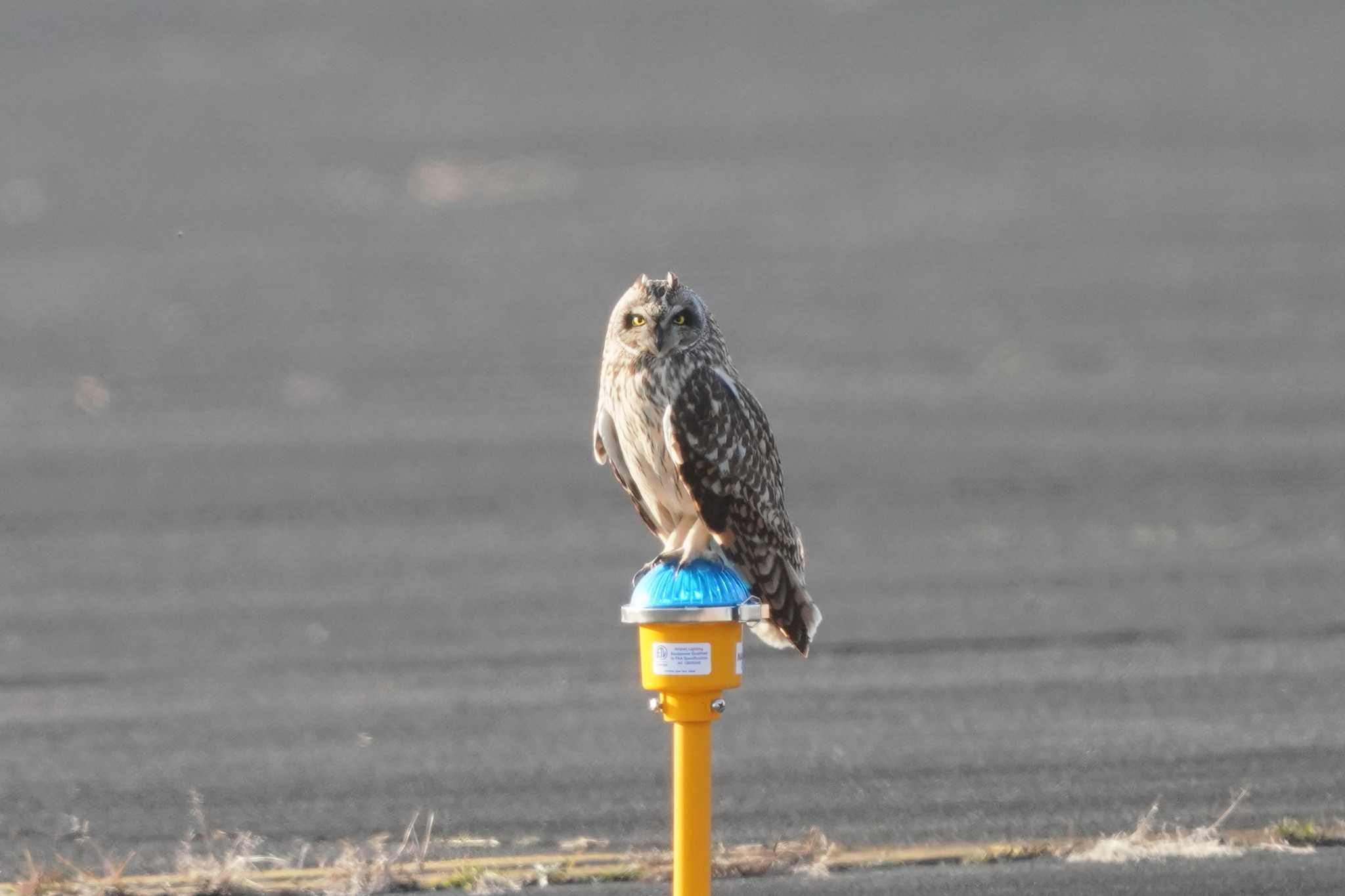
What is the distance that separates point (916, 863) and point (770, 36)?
14935 mm

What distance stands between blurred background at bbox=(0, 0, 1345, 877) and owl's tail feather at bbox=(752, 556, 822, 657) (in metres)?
0.60

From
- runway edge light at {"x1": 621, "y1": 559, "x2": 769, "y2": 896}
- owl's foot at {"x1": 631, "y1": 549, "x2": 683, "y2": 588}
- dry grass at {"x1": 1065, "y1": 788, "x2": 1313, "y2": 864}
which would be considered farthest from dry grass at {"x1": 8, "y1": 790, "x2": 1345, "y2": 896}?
runway edge light at {"x1": 621, "y1": 559, "x2": 769, "y2": 896}

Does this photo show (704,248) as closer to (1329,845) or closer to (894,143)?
(894,143)

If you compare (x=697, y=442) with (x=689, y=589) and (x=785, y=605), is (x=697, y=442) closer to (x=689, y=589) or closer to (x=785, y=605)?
(x=785, y=605)

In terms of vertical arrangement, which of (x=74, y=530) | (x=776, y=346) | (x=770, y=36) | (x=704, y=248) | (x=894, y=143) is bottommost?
(x=74, y=530)

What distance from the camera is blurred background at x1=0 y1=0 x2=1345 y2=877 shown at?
652cm

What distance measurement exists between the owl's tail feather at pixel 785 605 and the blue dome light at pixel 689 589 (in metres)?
0.97

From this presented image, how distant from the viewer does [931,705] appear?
7012 mm

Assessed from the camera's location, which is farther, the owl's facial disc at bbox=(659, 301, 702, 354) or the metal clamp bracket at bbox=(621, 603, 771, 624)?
the owl's facial disc at bbox=(659, 301, 702, 354)

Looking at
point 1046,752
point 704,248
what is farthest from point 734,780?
point 704,248

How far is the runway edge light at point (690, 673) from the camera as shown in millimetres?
4199

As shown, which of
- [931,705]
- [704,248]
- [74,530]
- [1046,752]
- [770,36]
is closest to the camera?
[1046,752]

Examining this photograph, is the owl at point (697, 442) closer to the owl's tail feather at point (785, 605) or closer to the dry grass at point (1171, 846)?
the owl's tail feather at point (785, 605)

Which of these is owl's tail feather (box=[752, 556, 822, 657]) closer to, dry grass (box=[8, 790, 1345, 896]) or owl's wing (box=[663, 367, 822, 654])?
owl's wing (box=[663, 367, 822, 654])
